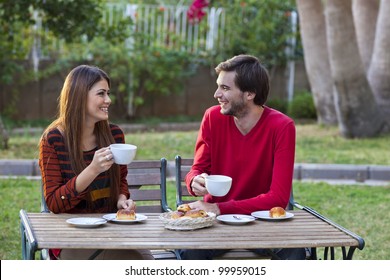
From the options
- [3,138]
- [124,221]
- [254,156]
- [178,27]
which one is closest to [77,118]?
[124,221]

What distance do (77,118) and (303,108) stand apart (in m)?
11.4

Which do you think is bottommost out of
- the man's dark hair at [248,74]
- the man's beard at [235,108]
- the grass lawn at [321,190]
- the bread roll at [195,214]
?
the grass lawn at [321,190]

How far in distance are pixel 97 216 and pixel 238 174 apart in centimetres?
82

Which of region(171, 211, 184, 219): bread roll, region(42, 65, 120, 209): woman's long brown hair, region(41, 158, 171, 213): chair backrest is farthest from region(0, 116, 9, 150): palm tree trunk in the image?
region(171, 211, 184, 219): bread roll

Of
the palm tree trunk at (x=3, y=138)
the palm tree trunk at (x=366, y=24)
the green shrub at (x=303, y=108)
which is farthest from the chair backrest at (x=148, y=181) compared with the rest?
the green shrub at (x=303, y=108)

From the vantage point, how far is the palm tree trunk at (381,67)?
12.0m

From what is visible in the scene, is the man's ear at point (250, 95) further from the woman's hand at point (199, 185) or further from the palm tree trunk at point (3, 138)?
the palm tree trunk at point (3, 138)

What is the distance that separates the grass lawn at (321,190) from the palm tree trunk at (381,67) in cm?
57

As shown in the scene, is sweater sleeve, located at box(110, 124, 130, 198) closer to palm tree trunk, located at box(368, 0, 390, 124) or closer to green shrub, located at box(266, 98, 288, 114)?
palm tree trunk, located at box(368, 0, 390, 124)

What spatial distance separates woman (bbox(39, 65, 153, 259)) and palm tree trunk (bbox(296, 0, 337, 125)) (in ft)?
28.1

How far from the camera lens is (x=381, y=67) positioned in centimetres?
1234

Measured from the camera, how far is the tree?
11.5 meters
